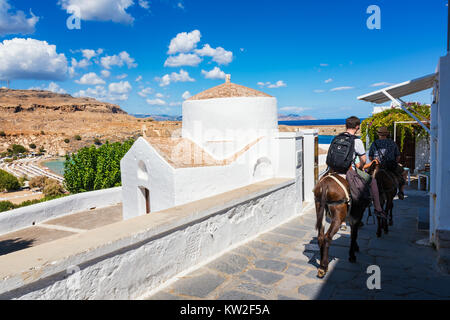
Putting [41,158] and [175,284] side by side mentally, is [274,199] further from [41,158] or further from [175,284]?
[41,158]

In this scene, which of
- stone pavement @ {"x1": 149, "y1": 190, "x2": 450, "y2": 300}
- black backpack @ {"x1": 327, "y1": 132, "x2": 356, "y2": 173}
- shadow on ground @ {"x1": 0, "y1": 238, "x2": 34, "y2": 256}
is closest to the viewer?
stone pavement @ {"x1": 149, "y1": 190, "x2": 450, "y2": 300}

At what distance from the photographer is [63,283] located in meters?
2.92

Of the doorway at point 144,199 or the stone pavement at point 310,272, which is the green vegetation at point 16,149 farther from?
the stone pavement at point 310,272

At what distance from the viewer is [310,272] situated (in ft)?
14.7

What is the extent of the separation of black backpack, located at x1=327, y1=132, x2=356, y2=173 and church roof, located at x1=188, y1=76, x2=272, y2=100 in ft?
19.2

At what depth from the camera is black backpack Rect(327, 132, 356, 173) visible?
15.2ft

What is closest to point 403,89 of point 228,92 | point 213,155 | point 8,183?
point 213,155

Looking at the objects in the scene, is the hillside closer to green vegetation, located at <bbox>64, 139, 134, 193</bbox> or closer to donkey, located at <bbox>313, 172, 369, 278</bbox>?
green vegetation, located at <bbox>64, 139, 134, 193</bbox>

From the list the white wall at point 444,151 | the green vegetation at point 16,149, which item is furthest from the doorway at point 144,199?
the green vegetation at point 16,149

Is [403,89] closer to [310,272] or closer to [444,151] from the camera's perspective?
[444,151]

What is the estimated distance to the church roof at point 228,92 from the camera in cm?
1038

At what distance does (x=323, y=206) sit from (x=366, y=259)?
4.05 feet

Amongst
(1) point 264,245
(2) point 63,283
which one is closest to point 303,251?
(1) point 264,245

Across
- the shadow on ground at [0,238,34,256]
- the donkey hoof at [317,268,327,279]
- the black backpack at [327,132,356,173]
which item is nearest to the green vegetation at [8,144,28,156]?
the shadow on ground at [0,238,34,256]
